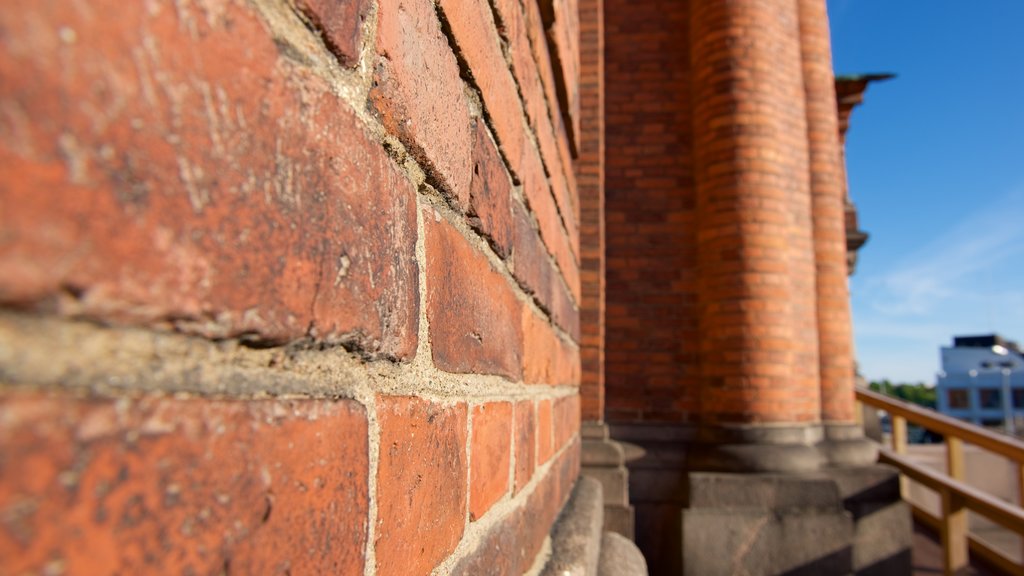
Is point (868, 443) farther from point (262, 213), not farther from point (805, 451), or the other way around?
point (262, 213)

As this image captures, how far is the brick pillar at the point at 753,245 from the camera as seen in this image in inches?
183

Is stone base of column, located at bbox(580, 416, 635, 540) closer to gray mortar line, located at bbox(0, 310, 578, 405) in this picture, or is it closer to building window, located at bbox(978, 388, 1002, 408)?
gray mortar line, located at bbox(0, 310, 578, 405)

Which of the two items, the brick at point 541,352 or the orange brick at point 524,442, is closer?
the orange brick at point 524,442

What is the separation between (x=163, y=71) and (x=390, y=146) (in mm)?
255

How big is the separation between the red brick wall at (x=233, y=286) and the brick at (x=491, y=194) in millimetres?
52

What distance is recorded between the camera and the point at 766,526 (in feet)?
14.3

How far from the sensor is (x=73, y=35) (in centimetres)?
22

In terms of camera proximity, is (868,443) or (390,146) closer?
(390,146)

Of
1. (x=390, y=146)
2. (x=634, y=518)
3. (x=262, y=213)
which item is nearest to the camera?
(x=262, y=213)

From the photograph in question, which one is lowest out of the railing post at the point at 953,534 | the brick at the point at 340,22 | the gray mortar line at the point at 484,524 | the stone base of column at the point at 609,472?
the railing post at the point at 953,534

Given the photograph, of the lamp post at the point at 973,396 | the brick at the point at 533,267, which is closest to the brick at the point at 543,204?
the brick at the point at 533,267

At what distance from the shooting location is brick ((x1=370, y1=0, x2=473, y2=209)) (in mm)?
483

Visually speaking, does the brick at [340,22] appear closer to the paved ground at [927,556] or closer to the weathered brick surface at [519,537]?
the weathered brick surface at [519,537]

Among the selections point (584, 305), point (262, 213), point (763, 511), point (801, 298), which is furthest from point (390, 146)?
point (801, 298)
